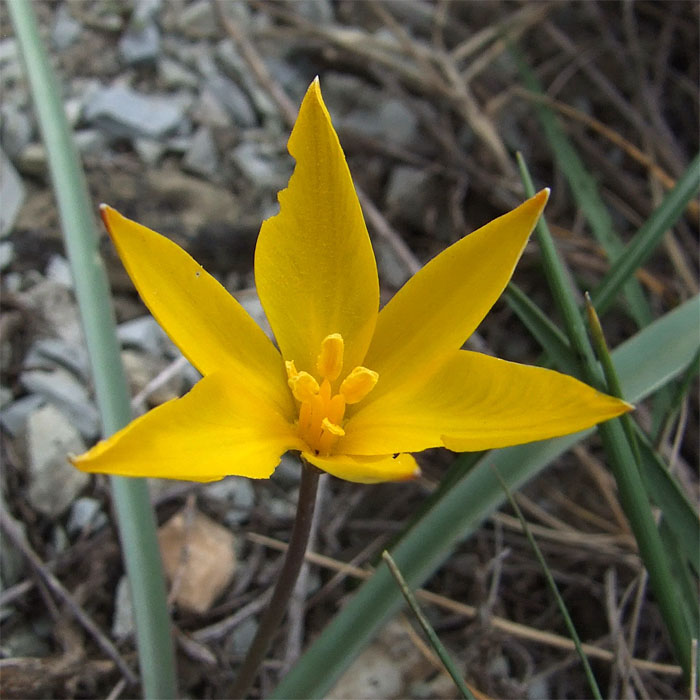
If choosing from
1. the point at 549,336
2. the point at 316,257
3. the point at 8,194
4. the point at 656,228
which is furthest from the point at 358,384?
the point at 8,194

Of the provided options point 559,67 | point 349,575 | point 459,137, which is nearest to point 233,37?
point 459,137

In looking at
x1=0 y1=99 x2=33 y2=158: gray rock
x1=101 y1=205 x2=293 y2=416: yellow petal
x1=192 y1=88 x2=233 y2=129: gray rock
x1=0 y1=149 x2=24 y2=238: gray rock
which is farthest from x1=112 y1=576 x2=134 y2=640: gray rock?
x1=192 y1=88 x2=233 y2=129: gray rock

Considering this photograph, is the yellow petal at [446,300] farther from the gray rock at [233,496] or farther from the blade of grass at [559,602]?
the gray rock at [233,496]

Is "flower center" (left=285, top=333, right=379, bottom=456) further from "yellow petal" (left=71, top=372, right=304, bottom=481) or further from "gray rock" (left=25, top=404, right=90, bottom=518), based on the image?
"gray rock" (left=25, top=404, right=90, bottom=518)

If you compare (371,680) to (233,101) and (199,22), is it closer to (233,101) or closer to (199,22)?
(233,101)

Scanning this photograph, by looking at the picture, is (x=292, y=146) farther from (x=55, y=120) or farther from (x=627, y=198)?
(x=627, y=198)

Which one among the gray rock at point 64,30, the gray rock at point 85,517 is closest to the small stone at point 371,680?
the gray rock at point 85,517
